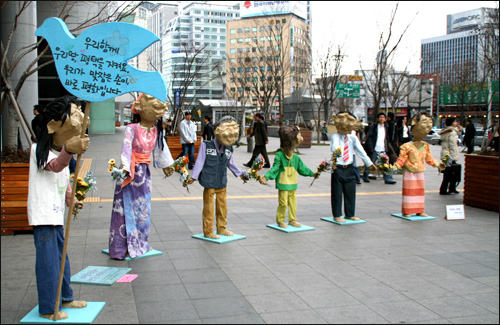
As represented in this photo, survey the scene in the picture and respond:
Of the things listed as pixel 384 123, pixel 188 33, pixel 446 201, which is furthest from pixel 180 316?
pixel 188 33

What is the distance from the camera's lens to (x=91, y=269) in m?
5.57

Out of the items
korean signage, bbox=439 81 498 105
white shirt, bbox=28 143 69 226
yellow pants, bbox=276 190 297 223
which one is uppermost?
korean signage, bbox=439 81 498 105

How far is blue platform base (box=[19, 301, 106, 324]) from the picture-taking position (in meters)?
4.11

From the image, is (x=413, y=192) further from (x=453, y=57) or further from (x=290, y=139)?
(x=453, y=57)

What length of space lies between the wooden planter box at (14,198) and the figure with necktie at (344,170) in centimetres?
477

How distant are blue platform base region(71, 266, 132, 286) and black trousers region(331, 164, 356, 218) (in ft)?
13.0

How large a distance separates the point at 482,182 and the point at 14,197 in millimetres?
8421

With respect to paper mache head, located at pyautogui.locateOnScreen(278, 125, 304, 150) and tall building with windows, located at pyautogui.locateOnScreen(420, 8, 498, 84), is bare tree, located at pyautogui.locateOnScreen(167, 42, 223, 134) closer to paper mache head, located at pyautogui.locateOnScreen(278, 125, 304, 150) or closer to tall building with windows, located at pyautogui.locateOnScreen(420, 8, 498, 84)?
paper mache head, located at pyautogui.locateOnScreen(278, 125, 304, 150)

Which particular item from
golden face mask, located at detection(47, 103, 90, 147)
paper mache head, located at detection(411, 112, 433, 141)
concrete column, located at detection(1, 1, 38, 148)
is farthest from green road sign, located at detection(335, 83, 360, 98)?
golden face mask, located at detection(47, 103, 90, 147)

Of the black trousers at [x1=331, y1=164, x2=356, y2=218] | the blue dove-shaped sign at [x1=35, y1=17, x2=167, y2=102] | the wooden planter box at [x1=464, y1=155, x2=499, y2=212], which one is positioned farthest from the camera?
the wooden planter box at [x1=464, y1=155, x2=499, y2=212]

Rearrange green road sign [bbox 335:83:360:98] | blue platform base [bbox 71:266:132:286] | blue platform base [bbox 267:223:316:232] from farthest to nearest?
green road sign [bbox 335:83:360:98] → blue platform base [bbox 267:223:316:232] → blue platform base [bbox 71:266:132:286]

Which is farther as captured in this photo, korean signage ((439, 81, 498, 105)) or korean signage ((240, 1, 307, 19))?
korean signage ((240, 1, 307, 19))

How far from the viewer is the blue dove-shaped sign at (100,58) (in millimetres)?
4113

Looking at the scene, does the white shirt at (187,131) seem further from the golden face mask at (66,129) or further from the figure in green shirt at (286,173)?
the golden face mask at (66,129)
